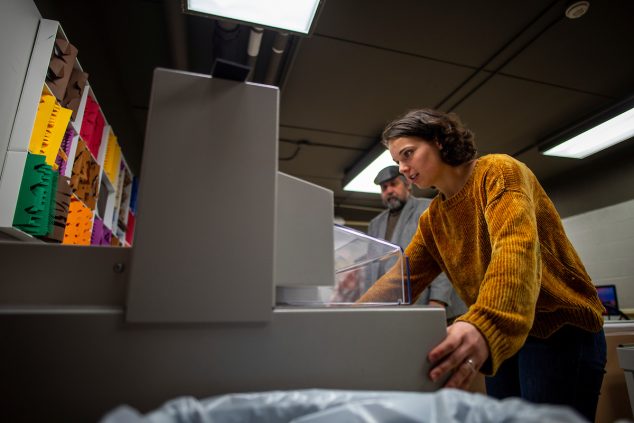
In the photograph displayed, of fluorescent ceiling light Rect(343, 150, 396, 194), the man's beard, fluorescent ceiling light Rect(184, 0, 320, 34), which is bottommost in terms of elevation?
the man's beard

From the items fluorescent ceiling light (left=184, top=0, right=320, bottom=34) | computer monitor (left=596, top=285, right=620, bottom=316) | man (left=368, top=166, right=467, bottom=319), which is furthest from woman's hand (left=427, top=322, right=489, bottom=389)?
computer monitor (left=596, top=285, right=620, bottom=316)

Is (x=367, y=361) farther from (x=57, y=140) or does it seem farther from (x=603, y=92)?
(x=603, y=92)

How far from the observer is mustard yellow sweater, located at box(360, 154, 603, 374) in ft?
1.86

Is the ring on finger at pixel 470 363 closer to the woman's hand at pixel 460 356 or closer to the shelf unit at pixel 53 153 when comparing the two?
the woman's hand at pixel 460 356

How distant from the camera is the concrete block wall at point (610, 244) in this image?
3.41 meters

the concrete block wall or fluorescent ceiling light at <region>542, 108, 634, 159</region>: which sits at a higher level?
fluorescent ceiling light at <region>542, 108, 634, 159</region>

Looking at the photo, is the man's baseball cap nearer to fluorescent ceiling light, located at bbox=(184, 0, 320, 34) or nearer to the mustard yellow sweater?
fluorescent ceiling light, located at bbox=(184, 0, 320, 34)

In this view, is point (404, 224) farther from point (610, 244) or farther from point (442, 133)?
point (610, 244)

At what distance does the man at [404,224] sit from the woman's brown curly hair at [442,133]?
1.26 metres

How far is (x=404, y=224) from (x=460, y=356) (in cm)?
189

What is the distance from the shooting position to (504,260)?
61 cm

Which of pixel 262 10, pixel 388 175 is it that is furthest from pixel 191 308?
pixel 388 175

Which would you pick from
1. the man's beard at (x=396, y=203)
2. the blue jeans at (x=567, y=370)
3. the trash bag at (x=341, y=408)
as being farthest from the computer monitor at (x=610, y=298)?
the trash bag at (x=341, y=408)

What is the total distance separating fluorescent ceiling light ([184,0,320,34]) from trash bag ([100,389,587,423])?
1.53 meters
